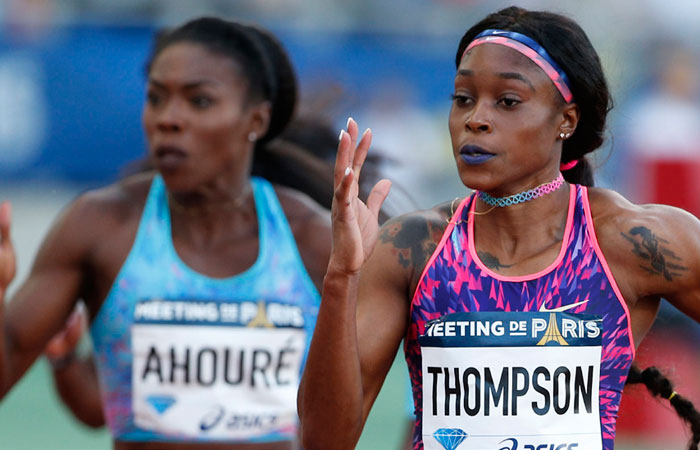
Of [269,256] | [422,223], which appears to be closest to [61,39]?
[269,256]

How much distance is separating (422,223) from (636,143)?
9.04 m

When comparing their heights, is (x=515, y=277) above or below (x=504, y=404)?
above

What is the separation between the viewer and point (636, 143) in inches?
474

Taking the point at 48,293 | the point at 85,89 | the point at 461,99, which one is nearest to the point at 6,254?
the point at 48,293

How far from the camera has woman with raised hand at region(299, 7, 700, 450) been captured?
3.19 metres

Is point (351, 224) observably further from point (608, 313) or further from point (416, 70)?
point (416, 70)

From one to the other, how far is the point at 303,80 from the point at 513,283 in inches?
283

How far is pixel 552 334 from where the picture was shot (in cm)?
321

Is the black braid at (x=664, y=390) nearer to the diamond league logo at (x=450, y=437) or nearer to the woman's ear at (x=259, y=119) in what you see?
→ the diamond league logo at (x=450, y=437)

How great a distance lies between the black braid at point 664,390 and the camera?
356 centimetres

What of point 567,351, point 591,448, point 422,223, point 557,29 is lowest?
point 591,448

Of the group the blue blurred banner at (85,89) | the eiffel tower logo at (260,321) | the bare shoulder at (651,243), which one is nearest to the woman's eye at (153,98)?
the eiffel tower logo at (260,321)

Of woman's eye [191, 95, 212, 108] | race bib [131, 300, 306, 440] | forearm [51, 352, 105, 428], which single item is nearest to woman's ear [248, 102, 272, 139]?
woman's eye [191, 95, 212, 108]

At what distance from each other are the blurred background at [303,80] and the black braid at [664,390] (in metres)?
6.40
